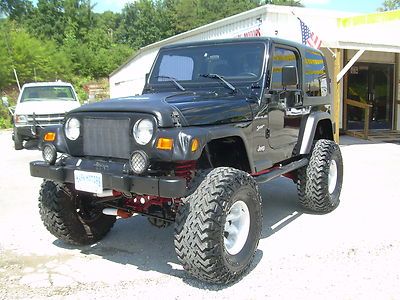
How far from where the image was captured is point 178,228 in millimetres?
3391

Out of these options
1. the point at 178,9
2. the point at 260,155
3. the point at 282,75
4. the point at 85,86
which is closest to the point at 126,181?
the point at 260,155

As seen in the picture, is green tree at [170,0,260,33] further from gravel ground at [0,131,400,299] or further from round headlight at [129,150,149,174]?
round headlight at [129,150,149,174]

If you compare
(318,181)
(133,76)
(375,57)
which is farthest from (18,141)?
(133,76)

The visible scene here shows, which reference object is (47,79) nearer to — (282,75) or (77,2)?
(77,2)

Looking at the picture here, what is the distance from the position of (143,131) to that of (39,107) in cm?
916

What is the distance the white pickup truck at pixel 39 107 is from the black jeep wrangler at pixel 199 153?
6.84m

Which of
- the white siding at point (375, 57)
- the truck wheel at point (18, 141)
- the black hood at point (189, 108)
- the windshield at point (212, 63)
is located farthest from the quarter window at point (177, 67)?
the white siding at point (375, 57)

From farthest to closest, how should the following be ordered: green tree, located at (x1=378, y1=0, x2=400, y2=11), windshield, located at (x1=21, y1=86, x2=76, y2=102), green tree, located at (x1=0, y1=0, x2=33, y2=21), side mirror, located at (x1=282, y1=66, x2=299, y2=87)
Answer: green tree, located at (x1=378, y1=0, x2=400, y2=11)
green tree, located at (x1=0, y1=0, x2=33, y2=21)
windshield, located at (x1=21, y1=86, x2=76, y2=102)
side mirror, located at (x1=282, y1=66, x2=299, y2=87)

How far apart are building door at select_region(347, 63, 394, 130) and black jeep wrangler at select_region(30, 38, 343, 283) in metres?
10.1

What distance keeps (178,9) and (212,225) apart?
7045 cm

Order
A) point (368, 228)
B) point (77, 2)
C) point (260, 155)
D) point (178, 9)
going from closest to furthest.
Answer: point (260, 155), point (368, 228), point (77, 2), point (178, 9)

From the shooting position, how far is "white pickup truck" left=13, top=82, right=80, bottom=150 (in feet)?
37.8

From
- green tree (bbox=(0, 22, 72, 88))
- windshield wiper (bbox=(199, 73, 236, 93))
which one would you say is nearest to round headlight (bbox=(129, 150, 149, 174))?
windshield wiper (bbox=(199, 73, 236, 93))

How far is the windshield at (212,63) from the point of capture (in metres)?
4.62
